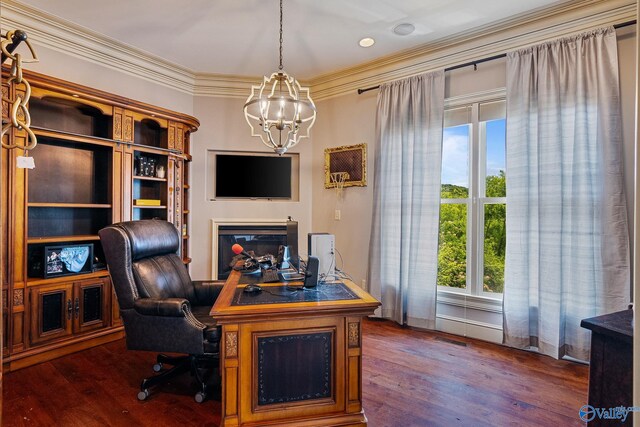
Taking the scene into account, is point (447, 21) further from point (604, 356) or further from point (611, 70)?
point (604, 356)

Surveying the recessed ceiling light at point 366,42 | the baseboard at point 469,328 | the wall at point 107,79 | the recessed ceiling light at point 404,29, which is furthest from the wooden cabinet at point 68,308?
the recessed ceiling light at point 404,29

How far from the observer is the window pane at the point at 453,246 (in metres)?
3.55

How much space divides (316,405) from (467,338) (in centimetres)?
207

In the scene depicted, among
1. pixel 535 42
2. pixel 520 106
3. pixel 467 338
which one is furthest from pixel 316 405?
pixel 535 42

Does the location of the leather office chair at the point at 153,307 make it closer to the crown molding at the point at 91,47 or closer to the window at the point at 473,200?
the crown molding at the point at 91,47

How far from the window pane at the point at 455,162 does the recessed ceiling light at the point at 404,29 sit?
1019 mm

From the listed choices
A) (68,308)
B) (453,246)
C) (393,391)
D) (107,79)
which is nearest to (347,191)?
(453,246)

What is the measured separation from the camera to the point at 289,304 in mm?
1914

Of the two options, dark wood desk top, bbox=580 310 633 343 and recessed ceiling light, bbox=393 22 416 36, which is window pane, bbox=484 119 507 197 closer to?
recessed ceiling light, bbox=393 22 416 36

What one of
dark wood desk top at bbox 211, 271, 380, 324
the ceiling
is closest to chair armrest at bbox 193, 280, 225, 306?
dark wood desk top at bbox 211, 271, 380, 324

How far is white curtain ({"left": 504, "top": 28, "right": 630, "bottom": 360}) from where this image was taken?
2656 millimetres

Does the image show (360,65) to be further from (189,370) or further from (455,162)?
(189,370)

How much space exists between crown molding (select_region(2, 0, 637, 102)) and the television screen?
0.85m

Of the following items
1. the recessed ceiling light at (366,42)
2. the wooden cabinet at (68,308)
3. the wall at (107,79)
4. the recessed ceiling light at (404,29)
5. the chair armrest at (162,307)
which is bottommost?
the wooden cabinet at (68,308)
